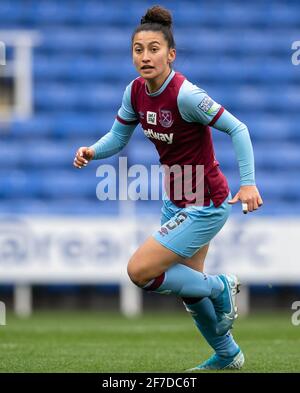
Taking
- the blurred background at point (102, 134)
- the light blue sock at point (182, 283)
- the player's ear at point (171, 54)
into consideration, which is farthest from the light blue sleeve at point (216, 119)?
the blurred background at point (102, 134)

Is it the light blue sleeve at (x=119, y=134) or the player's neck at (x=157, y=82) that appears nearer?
the player's neck at (x=157, y=82)

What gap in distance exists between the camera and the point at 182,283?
5379 millimetres

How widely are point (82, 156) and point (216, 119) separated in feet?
2.46

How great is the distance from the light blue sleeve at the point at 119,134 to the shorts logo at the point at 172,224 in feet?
1.96

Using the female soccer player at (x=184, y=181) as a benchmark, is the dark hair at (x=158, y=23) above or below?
above

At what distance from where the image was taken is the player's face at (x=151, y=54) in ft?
17.5

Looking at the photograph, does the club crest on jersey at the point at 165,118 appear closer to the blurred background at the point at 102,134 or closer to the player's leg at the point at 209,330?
the player's leg at the point at 209,330

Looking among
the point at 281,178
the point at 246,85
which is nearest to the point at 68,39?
the point at 246,85

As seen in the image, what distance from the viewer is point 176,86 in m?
5.39

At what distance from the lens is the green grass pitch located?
5863mm

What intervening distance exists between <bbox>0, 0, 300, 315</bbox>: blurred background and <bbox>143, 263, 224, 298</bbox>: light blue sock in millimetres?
5015

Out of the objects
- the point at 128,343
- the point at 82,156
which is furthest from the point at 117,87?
the point at 82,156

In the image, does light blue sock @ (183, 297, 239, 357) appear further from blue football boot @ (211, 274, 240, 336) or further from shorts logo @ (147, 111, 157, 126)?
shorts logo @ (147, 111, 157, 126)

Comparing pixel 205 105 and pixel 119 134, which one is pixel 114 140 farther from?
pixel 205 105
